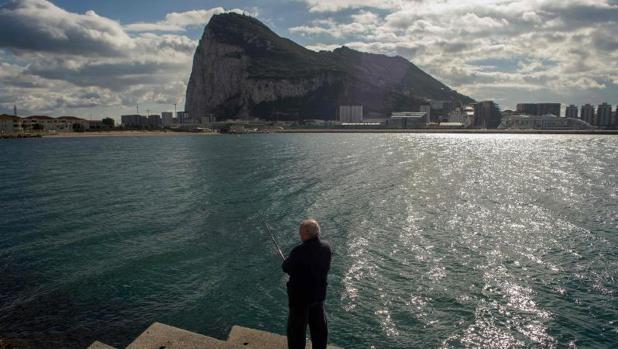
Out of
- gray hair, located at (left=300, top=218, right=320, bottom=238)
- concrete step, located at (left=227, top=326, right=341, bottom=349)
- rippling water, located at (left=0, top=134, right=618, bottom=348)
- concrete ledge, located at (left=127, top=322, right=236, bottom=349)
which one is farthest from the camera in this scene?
rippling water, located at (left=0, top=134, right=618, bottom=348)

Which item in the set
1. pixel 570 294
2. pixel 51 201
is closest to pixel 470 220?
pixel 570 294

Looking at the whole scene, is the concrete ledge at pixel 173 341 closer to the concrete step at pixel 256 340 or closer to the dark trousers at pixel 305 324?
the concrete step at pixel 256 340

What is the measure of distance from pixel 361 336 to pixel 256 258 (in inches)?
324

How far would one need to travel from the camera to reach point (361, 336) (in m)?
12.2

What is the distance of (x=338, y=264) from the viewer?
18156 mm

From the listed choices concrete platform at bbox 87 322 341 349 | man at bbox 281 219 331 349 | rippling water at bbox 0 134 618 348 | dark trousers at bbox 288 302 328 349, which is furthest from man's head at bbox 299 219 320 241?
rippling water at bbox 0 134 618 348

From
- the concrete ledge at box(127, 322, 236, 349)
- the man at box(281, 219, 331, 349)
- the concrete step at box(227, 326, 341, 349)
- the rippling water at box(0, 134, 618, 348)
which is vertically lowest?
the rippling water at box(0, 134, 618, 348)

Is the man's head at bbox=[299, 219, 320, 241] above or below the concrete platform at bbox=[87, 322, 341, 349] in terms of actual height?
above

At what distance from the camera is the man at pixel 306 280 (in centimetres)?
759

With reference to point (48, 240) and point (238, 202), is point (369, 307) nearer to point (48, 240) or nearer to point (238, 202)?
point (48, 240)

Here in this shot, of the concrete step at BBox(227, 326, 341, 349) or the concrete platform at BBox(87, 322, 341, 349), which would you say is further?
the concrete step at BBox(227, 326, 341, 349)

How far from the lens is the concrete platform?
879 centimetres

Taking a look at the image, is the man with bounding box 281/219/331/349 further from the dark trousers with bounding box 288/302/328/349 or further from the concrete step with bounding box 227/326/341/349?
the concrete step with bounding box 227/326/341/349

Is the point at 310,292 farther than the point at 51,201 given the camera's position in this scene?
No
